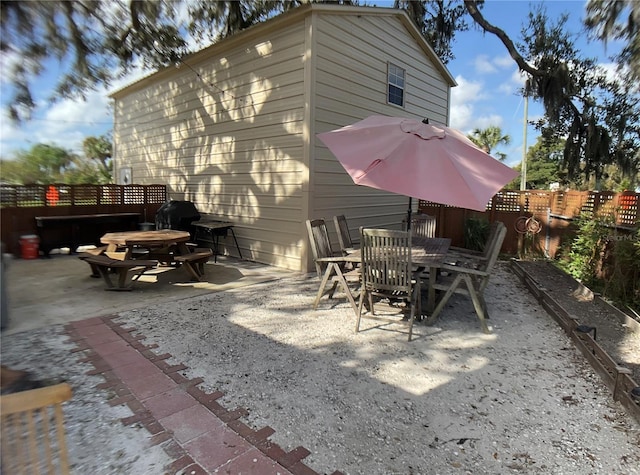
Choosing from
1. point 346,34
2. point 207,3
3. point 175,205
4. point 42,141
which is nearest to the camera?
point 42,141

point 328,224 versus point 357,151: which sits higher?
point 357,151

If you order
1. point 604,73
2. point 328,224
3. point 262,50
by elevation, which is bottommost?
point 328,224

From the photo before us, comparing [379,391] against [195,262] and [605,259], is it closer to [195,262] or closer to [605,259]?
[195,262]

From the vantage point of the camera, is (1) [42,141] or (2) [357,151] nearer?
(1) [42,141]

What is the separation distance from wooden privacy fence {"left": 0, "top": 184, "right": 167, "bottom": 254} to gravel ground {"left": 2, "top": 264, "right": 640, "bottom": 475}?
4.86 m

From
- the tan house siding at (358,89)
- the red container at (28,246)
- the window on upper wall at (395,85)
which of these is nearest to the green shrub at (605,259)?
the tan house siding at (358,89)

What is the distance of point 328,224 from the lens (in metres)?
6.88

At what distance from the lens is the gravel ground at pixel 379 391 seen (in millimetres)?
2020

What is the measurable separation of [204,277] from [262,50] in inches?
161

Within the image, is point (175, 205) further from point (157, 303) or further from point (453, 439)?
point (453, 439)

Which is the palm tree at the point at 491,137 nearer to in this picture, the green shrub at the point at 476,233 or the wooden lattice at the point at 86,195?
the green shrub at the point at 476,233

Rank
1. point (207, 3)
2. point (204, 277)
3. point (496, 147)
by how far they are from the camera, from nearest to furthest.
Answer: point (207, 3), point (204, 277), point (496, 147)

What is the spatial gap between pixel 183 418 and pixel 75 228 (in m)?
7.12

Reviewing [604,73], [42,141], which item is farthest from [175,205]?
[604,73]
